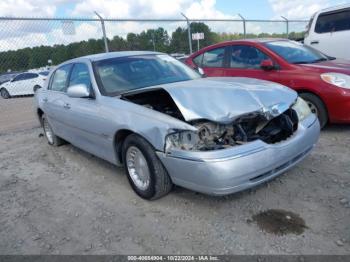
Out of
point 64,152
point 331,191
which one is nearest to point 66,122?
point 64,152

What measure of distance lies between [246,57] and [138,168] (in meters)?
3.46

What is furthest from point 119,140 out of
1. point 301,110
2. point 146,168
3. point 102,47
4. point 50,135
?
point 102,47

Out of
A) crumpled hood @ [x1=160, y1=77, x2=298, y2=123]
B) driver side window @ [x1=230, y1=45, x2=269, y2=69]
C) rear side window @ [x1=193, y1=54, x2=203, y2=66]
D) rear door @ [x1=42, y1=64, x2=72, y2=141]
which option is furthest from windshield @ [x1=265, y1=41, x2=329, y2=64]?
rear door @ [x1=42, y1=64, x2=72, y2=141]

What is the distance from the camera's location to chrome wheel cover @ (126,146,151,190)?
3495mm

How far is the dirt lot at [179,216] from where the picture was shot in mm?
2779

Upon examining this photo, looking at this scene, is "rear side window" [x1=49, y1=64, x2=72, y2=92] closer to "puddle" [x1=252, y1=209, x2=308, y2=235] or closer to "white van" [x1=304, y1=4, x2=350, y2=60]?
"puddle" [x1=252, y1=209, x2=308, y2=235]

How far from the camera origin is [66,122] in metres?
4.92

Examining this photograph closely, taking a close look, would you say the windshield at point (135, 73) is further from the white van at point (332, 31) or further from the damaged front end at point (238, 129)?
the white van at point (332, 31)

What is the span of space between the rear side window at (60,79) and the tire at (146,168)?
2045 mm

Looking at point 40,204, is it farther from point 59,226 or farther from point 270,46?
point 270,46

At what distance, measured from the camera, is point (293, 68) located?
5.43 metres

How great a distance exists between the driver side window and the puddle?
3.39 m

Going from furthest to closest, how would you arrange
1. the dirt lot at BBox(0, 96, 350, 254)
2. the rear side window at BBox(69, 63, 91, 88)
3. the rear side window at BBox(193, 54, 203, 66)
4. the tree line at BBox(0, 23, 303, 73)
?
the tree line at BBox(0, 23, 303, 73), the rear side window at BBox(193, 54, 203, 66), the rear side window at BBox(69, 63, 91, 88), the dirt lot at BBox(0, 96, 350, 254)

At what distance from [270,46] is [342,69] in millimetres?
1266
